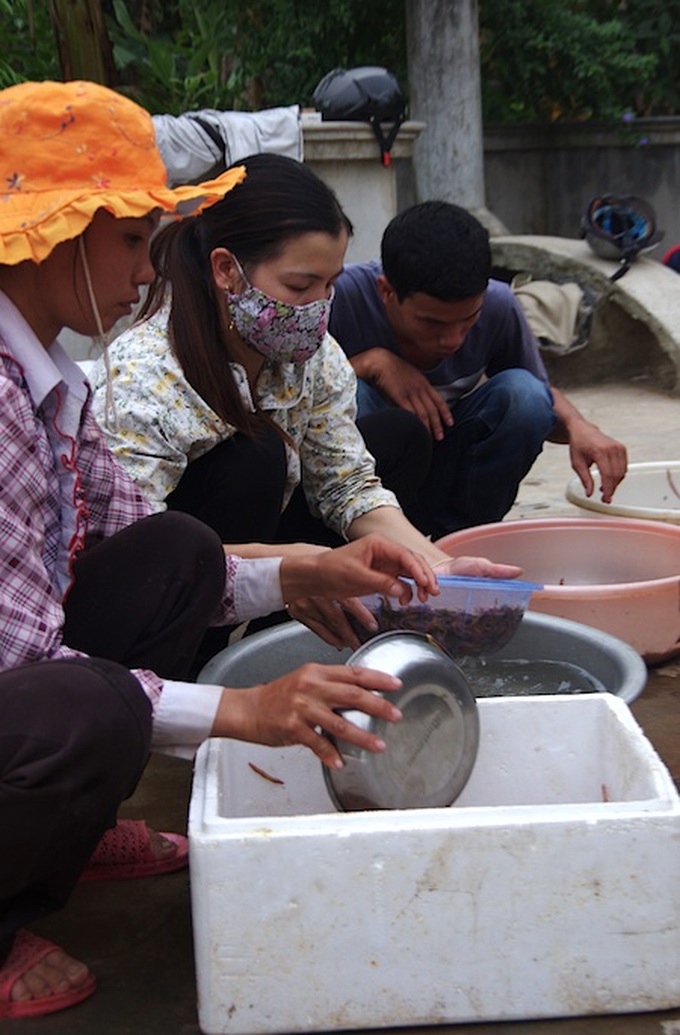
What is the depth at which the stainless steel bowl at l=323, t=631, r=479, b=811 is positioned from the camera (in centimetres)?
156

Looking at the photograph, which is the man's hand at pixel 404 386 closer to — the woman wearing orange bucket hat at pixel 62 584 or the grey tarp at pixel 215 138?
the woman wearing orange bucket hat at pixel 62 584

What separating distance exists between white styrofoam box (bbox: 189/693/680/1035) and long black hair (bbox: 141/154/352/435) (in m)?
0.91

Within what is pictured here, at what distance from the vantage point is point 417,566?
1856 mm

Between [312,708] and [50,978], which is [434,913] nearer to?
[312,708]

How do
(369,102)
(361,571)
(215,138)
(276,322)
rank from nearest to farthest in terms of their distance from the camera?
(361,571), (276,322), (215,138), (369,102)

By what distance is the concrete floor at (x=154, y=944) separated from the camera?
149 cm

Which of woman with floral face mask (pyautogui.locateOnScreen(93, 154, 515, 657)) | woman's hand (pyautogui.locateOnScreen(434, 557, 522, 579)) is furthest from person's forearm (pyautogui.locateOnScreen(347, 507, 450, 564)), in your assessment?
woman's hand (pyautogui.locateOnScreen(434, 557, 522, 579))

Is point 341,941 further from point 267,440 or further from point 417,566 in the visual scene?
point 267,440

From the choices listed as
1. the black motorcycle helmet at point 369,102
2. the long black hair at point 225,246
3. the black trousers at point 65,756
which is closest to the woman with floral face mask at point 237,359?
the long black hair at point 225,246

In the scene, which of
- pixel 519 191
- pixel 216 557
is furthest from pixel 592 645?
pixel 519 191

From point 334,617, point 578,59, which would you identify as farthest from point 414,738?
point 578,59

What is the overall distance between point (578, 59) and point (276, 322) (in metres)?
6.93

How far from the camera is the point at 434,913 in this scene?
145 cm

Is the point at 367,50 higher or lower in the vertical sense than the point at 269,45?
lower
